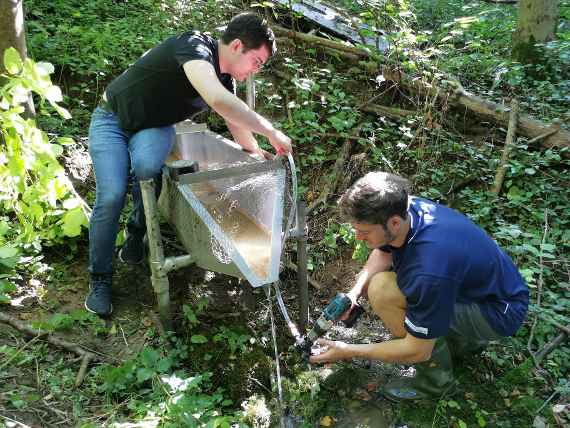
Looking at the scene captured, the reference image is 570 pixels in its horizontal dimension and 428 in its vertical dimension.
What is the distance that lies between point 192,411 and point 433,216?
4.50ft

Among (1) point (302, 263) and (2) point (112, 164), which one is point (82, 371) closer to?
(2) point (112, 164)

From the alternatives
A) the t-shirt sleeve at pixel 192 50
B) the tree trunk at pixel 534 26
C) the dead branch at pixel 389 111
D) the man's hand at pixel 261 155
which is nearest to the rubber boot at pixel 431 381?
the man's hand at pixel 261 155

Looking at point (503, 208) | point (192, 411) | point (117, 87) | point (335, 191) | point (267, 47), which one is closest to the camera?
point (192, 411)

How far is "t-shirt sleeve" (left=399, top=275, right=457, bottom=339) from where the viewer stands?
6.04ft

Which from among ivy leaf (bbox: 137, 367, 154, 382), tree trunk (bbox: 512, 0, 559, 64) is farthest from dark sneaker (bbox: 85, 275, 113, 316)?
tree trunk (bbox: 512, 0, 559, 64)

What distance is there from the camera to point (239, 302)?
297 cm

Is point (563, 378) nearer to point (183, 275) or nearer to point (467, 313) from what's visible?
point (467, 313)

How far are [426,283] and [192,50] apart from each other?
1.64 metres

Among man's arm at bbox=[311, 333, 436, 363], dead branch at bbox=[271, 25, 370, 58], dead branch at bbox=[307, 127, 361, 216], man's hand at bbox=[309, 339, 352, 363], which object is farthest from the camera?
dead branch at bbox=[271, 25, 370, 58]

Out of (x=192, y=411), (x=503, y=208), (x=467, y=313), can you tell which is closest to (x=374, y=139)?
(x=503, y=208)

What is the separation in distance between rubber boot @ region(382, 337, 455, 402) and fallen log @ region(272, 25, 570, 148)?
2.60m

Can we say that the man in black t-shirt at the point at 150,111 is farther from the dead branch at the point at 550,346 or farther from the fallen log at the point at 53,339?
the dead branch at the point at 550,346

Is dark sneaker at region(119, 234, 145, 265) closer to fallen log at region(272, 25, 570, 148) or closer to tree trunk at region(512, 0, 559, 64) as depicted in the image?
fallen log at region(272, 25, 570, 148)

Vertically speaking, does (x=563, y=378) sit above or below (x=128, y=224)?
below
